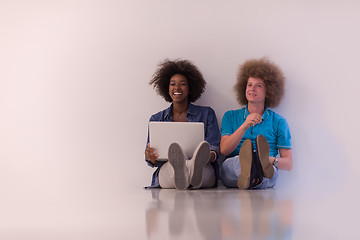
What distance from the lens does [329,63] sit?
393cm

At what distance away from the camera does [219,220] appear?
1.60m

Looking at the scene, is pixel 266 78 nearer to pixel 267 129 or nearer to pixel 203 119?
pixel 267 129

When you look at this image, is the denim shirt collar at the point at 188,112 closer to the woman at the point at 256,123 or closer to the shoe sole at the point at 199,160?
the woman at the point at 256,123

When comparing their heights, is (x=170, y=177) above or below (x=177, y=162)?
below

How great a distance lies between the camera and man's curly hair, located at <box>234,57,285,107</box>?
3717 mm

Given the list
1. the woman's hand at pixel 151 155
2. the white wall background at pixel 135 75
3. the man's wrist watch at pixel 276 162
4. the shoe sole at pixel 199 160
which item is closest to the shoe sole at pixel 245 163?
the shoe sole at pixel 199 160

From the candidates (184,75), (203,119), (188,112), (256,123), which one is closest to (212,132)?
(203,119)

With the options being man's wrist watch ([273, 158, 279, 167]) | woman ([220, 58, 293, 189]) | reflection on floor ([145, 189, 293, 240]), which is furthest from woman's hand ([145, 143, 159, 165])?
reflection on floor ([145, 189, 293, 240])

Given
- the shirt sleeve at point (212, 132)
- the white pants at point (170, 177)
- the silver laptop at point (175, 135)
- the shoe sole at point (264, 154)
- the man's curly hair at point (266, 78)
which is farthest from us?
the man's curly hair at point (266, 78)

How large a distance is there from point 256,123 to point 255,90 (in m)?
0.36

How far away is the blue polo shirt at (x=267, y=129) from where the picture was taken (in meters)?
3.61

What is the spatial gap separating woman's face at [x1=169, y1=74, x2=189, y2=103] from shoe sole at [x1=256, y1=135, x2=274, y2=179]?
984 mm

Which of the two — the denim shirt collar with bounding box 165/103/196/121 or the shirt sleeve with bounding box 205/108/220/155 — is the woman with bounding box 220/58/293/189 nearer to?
the shirt sleeve with bounding box 205/108/220/155

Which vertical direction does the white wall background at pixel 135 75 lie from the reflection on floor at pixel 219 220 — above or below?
above
